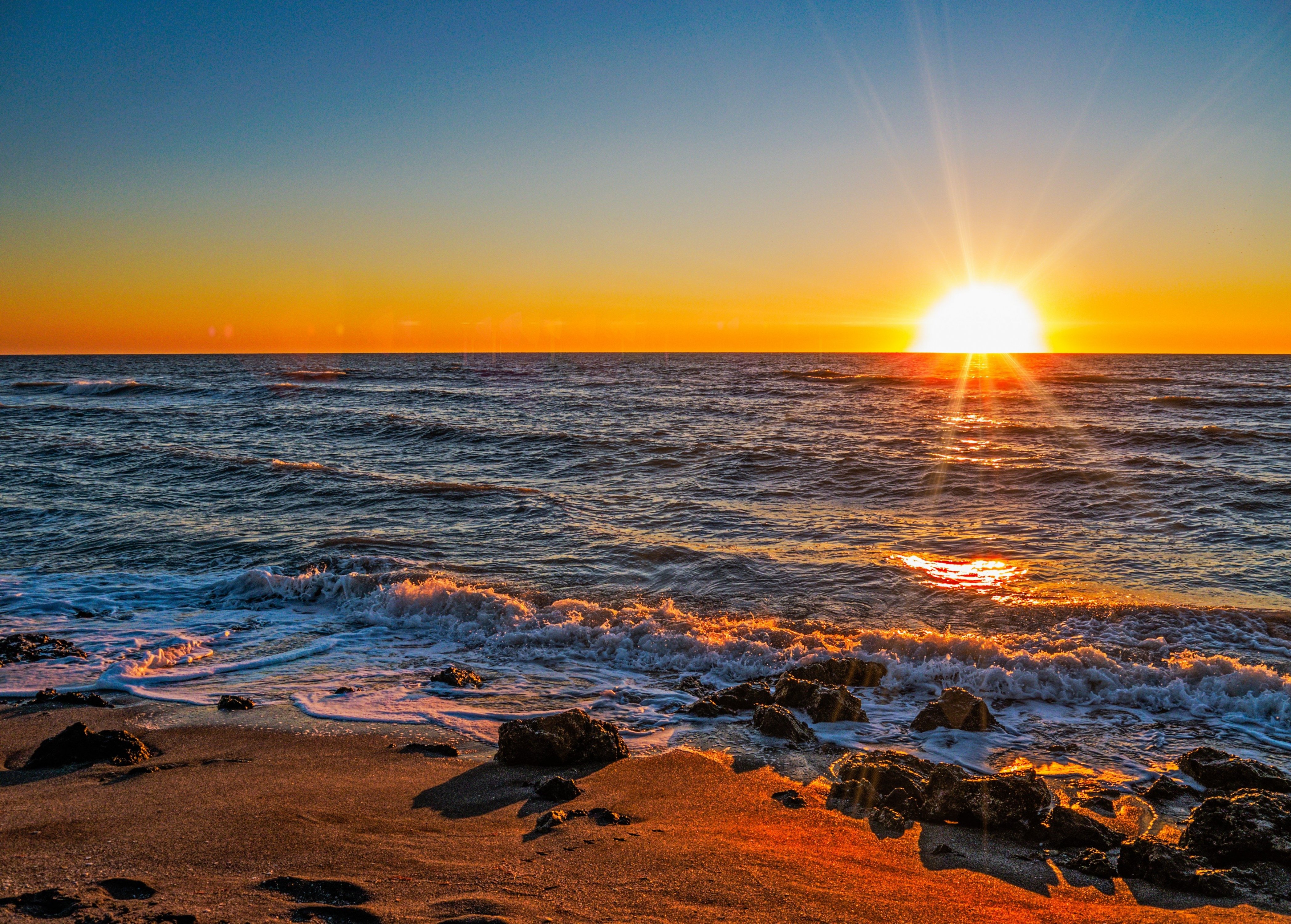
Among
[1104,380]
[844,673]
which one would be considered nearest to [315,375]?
[1104,380]

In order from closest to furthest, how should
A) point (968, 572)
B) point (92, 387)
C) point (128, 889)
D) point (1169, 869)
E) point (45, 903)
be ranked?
1. point (45, 903)
2. point (128, 889)
3. point (1169, 869)
4. point (968, 572)
5. point (92, 387)

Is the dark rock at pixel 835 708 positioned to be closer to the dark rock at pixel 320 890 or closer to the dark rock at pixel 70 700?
the dark rock at pixel 320 890

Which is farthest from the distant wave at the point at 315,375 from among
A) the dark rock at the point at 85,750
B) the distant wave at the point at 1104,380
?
the dark rock at the point at 85,750

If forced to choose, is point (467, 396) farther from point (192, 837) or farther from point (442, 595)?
point (192, 837)

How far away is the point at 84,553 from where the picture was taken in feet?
38.5

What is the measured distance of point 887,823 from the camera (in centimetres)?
449

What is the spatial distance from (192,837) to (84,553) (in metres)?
9.82

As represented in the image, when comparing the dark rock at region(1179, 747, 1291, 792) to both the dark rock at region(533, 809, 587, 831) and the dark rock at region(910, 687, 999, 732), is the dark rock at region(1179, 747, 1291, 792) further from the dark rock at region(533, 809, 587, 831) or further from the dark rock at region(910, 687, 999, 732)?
the dark rock at region(533, 809, 587, 831)

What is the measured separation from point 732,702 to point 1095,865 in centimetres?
289

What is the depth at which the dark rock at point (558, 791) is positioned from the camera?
4.68m

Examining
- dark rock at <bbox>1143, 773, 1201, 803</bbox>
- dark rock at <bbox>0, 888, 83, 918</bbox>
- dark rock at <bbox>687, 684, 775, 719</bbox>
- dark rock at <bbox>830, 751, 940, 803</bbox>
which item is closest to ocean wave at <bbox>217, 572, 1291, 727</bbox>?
dark rock at <bbox>687, 684, 775, 719</bbox>

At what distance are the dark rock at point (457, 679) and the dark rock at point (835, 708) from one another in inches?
114

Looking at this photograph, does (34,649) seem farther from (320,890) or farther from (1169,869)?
(1169,869)

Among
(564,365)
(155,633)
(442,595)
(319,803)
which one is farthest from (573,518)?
(564,365)
